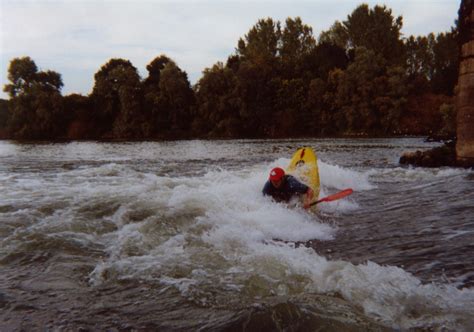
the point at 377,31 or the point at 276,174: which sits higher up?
the point at 377,31

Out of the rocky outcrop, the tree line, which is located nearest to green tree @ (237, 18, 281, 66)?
the tree line

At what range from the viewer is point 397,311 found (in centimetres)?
395

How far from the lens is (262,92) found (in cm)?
5903

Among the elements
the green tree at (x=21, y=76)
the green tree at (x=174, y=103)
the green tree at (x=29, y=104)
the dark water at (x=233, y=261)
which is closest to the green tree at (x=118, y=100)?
the green tree at (x=174, y=103)

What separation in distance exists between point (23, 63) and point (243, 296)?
62.6m

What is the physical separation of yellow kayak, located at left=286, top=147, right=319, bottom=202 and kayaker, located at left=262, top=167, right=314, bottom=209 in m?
1.18

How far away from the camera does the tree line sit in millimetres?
50938

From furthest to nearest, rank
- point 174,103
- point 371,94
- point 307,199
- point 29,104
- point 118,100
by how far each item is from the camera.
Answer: point 118,100, point 174,103, point 29,104, point 371,94, point 307,199

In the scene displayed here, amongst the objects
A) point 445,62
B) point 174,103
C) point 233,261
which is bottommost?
point 233,261

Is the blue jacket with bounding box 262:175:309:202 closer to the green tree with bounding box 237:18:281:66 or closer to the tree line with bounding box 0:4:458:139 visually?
the tree line with bounding box 0:4:458:139

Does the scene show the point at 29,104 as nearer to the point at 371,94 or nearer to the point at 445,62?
the point at 371,94

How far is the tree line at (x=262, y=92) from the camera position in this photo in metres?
50.9

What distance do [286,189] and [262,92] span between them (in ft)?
171

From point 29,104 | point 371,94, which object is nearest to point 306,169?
point 371,94
